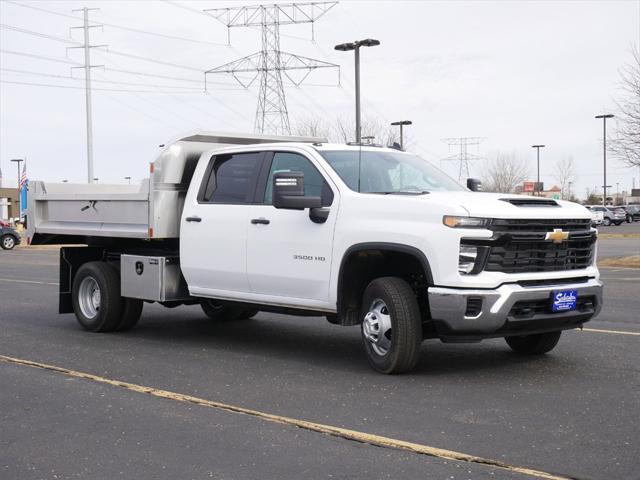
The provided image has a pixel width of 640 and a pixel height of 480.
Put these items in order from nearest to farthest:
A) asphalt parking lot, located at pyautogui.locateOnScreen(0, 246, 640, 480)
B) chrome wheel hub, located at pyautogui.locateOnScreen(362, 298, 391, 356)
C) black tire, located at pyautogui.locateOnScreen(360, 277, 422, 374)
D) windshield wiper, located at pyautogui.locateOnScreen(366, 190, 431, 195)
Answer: asphalt parking lot, located at pyautogui.locateOnScreen(0, 246, 640, 480) → black tire, located at pyautogui.locateOnScreen(360, 277, 422, 374) → chrome wheel hub, located at pyautogui.locateOnScreen(362, 298, 391, 356) → windshield wiper, located at pyautogui.locateOnScreen(366, 190, 431, 195)

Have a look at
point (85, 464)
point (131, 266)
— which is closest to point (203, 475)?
point (85, 464)

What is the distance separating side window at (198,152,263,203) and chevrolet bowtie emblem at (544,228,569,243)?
294 cm

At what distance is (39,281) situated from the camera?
57.5 feet

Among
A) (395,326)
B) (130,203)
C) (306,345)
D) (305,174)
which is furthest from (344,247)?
(130,203)

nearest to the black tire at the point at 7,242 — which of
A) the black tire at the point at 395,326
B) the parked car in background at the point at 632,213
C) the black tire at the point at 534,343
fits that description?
the black tire at the point at 534,343

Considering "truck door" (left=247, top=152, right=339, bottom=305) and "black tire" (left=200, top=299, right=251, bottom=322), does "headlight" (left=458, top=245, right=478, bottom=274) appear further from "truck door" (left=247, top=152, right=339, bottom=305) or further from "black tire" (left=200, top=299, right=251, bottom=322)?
"black tire" (left=200, top=299, right=251, bottom=322)

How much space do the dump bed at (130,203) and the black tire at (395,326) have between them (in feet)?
9.30

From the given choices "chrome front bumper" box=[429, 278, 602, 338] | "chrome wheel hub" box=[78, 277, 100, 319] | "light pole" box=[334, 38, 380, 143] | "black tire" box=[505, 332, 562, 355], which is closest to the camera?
"chrome front bumper" box=[429, 278, 602, 338]

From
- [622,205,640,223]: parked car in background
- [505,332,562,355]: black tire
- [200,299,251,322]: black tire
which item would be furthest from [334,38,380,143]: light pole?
[622,205,640,223]: parked car in background

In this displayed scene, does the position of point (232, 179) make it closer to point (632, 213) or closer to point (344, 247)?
point (344, 247)

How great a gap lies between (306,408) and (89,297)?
493 cm

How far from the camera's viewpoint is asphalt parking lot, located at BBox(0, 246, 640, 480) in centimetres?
490

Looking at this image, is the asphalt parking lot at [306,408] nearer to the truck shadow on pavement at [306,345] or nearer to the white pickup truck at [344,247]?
the truck shadow on pavement at [306,345]

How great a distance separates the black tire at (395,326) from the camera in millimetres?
6965
